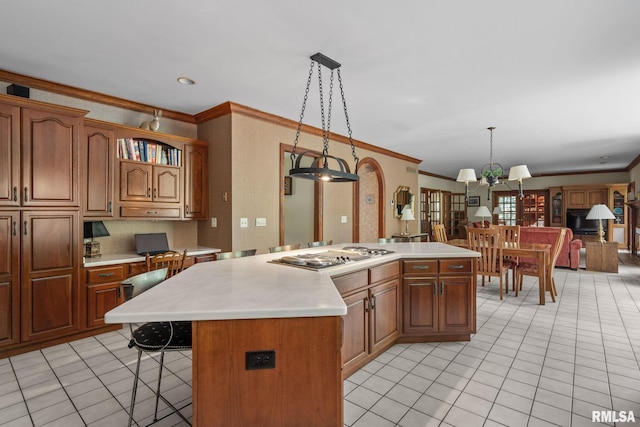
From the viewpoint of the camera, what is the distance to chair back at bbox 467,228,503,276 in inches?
177

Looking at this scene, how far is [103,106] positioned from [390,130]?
12.8 feet

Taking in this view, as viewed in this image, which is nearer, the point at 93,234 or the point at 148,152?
the point at 93,234

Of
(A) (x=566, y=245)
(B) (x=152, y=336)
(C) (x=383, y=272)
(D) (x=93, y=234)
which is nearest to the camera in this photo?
(B) (x=152, y=336)

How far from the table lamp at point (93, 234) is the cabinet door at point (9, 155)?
69 centimetres

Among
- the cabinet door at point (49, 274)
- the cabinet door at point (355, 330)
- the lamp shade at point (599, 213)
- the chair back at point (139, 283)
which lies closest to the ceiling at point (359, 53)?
the cabinet door at point (49, 274)

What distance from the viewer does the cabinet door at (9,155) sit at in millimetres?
2803

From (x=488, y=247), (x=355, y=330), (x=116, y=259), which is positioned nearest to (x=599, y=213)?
(x=488, y=247)

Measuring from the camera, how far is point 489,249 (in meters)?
4.59

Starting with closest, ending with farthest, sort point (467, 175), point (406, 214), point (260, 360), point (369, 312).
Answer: point (260, 360)
point (369, 312)
point (467, 175)
point (406, 214)

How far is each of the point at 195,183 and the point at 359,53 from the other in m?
2.59

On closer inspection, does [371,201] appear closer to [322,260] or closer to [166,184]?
[166,184]

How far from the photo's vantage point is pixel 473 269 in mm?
3049

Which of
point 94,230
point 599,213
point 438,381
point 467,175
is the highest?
point 467,175

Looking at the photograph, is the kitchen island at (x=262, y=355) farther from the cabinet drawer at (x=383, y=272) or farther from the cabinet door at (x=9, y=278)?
the cabinet door at (x=9, y=278)
